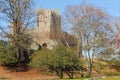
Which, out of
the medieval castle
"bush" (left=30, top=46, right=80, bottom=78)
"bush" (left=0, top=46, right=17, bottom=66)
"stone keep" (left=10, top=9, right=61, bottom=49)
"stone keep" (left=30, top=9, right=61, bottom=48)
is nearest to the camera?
"bush" (left=30, top=46, right=80, bottom=78)

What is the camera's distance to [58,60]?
118 ft

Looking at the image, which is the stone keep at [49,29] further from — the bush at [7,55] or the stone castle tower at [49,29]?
the bush at [7,55]

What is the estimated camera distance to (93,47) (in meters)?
46.9

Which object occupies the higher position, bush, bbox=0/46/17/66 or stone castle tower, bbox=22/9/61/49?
stone castle tower, bbox=22/9/61/49

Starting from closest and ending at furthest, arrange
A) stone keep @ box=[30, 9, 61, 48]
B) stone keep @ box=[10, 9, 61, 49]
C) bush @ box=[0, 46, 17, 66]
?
bush @ box=[0, 46, 17, 66] < stone keep @ box=[10, 9, 61, 49] < stone keep @ box=[30, 9, 61, 48]

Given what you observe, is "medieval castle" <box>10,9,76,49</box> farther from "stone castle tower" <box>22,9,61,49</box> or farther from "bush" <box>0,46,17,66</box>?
"bush" <box>0,46,17,66</box>

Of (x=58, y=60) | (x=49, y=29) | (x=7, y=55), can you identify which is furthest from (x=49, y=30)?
(x=58, y=60)

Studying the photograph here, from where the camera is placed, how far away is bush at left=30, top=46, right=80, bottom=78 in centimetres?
3609

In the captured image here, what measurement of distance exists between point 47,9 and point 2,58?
22653 mm

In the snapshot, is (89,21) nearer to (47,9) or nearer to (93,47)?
(93,47)

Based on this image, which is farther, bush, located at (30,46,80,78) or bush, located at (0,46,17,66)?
bush, located at (0,46,17,66)

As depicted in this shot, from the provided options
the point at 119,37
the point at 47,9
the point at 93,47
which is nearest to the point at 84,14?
the point at 93,47

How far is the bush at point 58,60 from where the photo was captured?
36.1m

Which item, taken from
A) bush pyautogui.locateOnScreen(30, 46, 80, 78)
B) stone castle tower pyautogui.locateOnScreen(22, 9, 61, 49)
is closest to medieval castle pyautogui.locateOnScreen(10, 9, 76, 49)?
stone castle tower pyautogui.locateOnScreen(22, 9, 61, 49)
